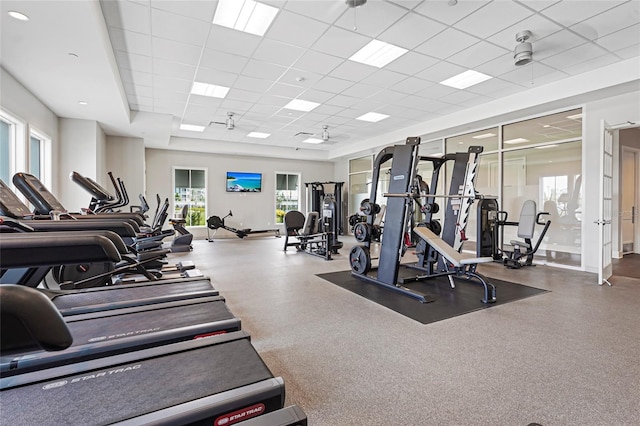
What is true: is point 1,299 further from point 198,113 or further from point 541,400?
point 198,113

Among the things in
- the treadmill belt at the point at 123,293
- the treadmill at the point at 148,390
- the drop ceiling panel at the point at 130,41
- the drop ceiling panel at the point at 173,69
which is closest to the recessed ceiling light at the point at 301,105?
the drop ceiling panel at the point at 173,69

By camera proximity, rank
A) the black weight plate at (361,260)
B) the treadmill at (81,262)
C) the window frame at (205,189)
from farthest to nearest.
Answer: the window frame at (205,189)
the black weight plate at (361,260)
the treadmill at (81,262)

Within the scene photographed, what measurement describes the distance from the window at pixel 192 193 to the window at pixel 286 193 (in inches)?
104

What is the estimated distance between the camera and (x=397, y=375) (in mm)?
2080

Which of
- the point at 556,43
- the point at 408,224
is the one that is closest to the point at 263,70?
the point at 408,224

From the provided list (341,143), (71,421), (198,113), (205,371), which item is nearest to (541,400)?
(205,371)

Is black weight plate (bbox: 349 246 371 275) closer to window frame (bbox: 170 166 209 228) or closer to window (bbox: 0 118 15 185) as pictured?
window (bbox: 0 118 15 185)

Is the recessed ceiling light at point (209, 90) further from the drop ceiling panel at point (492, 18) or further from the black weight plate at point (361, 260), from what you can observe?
the drop ceiling panel at point (492, 18)

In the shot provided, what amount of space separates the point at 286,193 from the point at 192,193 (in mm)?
3382

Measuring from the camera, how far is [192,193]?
10695 mm

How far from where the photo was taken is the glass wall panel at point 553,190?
18.5 ft

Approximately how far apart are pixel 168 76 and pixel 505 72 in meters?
5.36

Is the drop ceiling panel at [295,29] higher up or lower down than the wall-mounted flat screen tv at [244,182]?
higher up

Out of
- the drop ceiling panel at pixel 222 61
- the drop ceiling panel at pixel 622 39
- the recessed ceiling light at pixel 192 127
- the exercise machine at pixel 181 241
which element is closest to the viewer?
the drop ceiling panel at pixel 622 39
